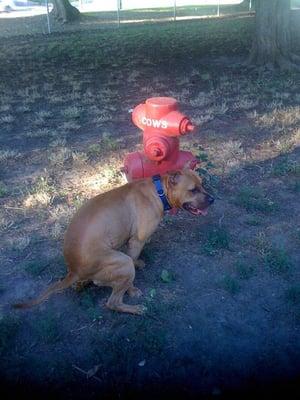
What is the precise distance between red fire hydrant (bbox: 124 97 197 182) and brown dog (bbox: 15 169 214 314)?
45 cm

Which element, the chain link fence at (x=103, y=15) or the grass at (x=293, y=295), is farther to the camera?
the chain link fence at (x=103, y=15)

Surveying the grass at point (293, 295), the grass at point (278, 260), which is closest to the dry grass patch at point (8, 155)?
the grass at point (278, 260)

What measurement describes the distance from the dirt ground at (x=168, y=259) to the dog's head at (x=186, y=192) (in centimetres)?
55

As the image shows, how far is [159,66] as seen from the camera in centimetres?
1108

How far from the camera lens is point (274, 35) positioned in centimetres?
990

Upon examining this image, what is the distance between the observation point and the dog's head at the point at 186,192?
140 inches

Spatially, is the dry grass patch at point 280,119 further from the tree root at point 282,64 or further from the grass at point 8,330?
the grass at point 8,330

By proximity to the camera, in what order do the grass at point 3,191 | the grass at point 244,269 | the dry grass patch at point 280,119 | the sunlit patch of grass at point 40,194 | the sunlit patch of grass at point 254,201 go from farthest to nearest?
the dry grass patch at point 280,119 < the grass at point 3,191 < the sunlit patch of grass at point 40,194 < the sunlit patch of grass at point 254,201 < the grass at point 244,269

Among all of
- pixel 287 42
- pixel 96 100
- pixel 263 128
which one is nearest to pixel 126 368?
pixel 263 128

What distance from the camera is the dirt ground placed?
2.87 m

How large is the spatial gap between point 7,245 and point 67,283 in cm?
117

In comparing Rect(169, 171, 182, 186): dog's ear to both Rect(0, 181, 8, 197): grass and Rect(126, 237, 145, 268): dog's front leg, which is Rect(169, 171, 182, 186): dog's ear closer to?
Rect(126, 237, 145, 268): dog's front leg

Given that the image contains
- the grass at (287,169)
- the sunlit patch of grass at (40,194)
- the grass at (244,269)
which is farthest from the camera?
the grass at (287,169)

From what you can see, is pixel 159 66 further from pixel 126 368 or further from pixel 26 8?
pixel 26 8
